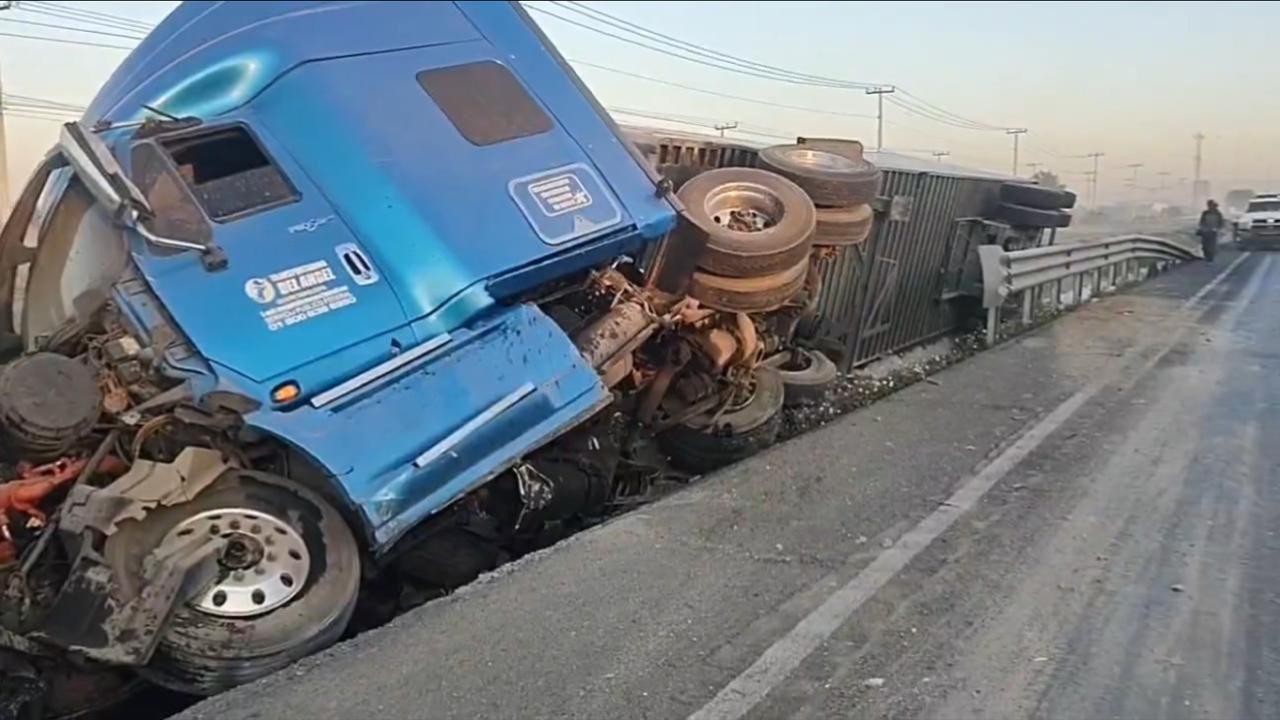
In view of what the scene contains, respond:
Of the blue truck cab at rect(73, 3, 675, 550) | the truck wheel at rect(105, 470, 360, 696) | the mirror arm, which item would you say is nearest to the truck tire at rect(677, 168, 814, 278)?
the blue truck cab at rect(73, 3, 675, 550)

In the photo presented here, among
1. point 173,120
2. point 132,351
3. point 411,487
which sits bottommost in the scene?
point 411,487

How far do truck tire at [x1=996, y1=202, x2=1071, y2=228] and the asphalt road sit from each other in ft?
25.2

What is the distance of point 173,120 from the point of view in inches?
193

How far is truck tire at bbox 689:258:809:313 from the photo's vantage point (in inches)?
247

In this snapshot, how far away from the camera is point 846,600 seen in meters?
3.76

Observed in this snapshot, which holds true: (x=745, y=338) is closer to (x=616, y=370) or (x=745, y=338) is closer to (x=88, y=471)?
(x=616, y=370)

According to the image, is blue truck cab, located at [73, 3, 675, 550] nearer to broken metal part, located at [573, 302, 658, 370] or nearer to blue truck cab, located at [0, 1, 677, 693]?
blue truck cab, located at [0, 1, 677, 693]

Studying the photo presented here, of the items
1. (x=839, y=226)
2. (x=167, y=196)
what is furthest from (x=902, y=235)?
(x=167, y=196)

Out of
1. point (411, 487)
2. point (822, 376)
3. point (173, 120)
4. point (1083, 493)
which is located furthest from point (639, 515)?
point (822, 376)

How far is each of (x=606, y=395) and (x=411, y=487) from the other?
1.16 meters

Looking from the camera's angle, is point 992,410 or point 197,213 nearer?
point 197,213

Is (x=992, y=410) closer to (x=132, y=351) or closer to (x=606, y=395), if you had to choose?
(x=606, y=395)

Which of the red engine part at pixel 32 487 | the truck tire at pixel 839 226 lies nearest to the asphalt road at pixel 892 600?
the red engine part at pixel 32 487

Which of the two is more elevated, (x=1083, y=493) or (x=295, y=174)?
(x=295, y=174)
